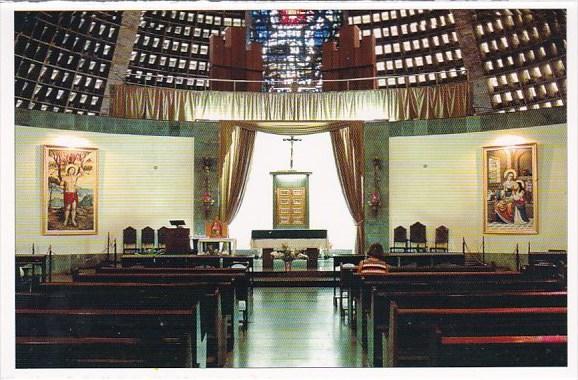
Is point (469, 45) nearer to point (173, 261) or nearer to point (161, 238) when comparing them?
point (161, 238)

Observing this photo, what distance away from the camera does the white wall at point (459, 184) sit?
464 inches

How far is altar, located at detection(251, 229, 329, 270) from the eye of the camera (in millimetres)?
14039

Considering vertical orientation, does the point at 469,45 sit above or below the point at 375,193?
above

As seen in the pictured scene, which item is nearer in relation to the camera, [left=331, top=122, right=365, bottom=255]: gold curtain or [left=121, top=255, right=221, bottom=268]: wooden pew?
[left=121, top=255, right=221, bottom=268]: wooden pew

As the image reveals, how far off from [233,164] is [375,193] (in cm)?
321

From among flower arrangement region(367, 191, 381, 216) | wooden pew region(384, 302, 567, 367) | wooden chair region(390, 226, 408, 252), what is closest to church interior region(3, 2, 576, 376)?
wooden chair region(390, 226, 408, 252)

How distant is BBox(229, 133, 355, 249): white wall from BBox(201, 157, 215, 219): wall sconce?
173 cm

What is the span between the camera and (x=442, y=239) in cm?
1334

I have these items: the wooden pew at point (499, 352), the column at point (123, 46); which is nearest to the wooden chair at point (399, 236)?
the column at point (123, 46)

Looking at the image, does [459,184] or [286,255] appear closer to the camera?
[286,255]

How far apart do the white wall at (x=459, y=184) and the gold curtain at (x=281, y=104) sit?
904mm

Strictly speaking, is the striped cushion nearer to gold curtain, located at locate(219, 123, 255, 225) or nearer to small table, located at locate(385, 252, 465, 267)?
small table, located at locate(385, 252, 465, 267)

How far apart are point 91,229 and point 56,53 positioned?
538 centimetres

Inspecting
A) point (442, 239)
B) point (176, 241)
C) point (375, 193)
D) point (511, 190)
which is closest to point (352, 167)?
point (375, 193)
